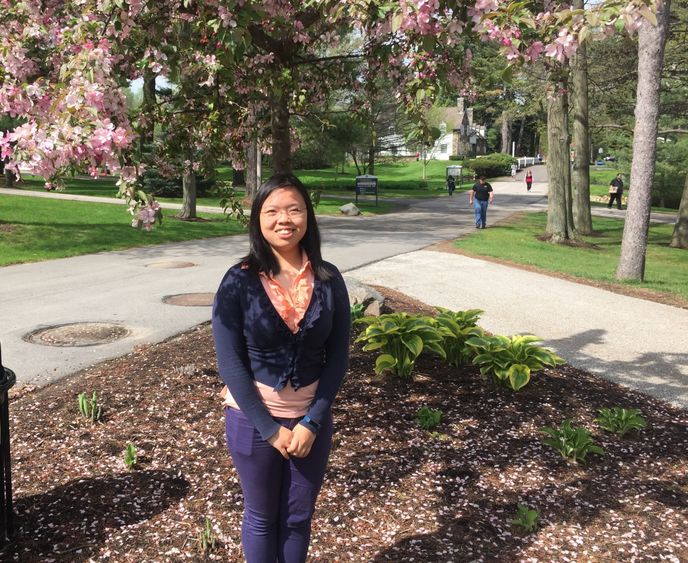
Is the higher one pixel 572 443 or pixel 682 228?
pixel 682 228

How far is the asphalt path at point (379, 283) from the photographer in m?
6.40

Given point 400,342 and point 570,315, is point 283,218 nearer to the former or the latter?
point 400,342

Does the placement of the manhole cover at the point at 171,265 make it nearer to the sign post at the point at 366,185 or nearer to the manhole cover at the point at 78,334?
the manhole cover at the point at 78,334

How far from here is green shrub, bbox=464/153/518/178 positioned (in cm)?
6431

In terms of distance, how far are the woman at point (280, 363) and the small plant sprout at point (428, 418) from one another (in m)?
1.98

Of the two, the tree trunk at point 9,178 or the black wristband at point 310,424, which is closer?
the black wristband at point 310,424

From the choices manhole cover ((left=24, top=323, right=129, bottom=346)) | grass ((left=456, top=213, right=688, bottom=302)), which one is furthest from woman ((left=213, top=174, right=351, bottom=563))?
grass ((left=456, top=213, right=688, bottom=302))

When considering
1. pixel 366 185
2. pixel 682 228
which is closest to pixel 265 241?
pixel 682 228

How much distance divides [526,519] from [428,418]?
1210mm

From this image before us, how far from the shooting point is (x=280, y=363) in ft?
7.75

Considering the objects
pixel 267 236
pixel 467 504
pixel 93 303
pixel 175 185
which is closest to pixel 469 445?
pixel 467 504

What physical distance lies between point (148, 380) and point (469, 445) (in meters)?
2.66

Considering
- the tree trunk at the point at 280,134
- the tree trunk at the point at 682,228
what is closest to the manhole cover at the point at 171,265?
the tree trunk at the point at 280,134

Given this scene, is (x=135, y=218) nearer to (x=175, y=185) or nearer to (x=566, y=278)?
(x=566, y=278)
